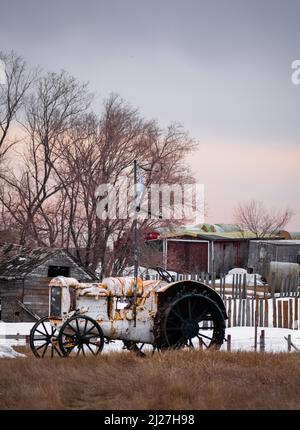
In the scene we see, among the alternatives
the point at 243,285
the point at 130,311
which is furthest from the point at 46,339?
the point at 243,285

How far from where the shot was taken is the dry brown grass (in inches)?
322

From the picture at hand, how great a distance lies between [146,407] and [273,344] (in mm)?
10901

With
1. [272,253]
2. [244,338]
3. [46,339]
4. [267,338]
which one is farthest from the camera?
[272,253]

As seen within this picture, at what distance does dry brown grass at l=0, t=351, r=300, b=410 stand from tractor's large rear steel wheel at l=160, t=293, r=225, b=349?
1.38 metres

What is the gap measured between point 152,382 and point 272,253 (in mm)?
37861

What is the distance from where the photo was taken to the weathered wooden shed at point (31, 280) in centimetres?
2758

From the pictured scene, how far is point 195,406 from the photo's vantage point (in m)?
7.95

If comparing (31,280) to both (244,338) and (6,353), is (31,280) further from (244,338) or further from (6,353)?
(6,353)

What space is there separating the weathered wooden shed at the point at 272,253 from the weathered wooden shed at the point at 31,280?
64.9ft

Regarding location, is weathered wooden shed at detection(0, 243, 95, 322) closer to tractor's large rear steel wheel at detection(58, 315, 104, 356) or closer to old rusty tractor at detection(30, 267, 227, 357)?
old rusty tractor at detection(30, 267, 227, 357)

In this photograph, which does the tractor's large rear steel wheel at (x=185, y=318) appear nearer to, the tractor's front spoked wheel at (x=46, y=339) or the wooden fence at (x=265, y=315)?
the tractor's front spoked wheel at (x=46, y=339)

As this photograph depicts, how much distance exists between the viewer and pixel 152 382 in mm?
8984

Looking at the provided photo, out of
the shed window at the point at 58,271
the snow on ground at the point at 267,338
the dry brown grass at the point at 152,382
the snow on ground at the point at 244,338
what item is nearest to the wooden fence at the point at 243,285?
the snow on ground at the point at 267,338
